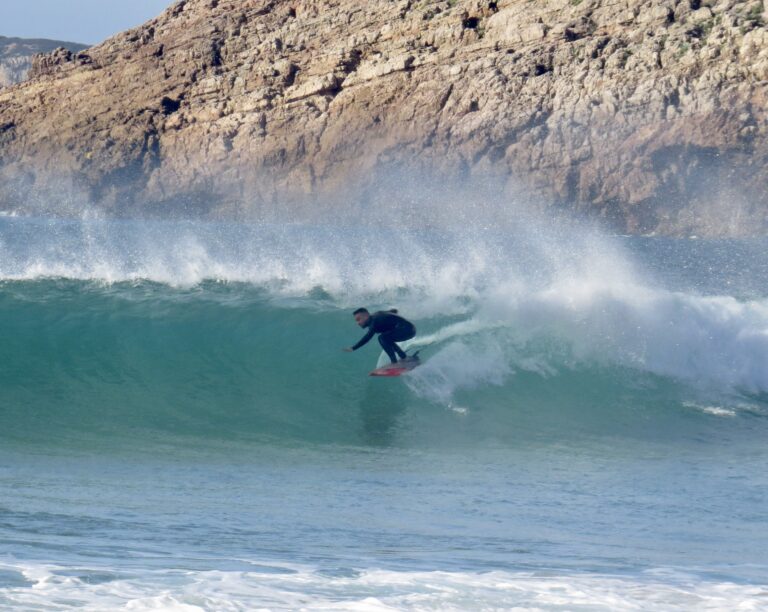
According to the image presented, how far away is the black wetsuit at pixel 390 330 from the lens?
37.4ft

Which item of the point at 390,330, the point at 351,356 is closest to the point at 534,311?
the point at 351,356

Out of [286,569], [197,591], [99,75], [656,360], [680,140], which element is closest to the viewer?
[197,591]

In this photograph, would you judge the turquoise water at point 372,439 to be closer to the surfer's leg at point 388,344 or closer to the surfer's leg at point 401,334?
the surfer's leg at point 388,344

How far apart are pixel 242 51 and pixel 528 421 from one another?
288ft

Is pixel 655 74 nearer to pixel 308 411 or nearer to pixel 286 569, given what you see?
pixel 308 411

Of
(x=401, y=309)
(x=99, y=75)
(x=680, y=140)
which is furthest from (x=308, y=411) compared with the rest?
(x=99, y=75)

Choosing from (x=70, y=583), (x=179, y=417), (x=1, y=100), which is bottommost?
(x=70, y=583)

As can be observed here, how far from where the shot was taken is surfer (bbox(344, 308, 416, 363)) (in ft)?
37.2

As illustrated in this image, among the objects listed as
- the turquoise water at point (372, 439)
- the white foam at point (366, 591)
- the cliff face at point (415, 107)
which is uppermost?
the cliff face at point (415, 107)

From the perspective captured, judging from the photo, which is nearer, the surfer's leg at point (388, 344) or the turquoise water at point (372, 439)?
the turquoise water at point (372, 439)

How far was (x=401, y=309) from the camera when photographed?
14.6 metres

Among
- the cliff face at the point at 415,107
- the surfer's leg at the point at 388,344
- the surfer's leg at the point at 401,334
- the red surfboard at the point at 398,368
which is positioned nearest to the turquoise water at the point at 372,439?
the red surfboard at the point at 398,368

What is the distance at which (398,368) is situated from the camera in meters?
11.5

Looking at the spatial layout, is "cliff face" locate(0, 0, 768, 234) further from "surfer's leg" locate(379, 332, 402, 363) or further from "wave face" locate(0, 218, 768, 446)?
"surfer's leg" locate(379, 332, 402, 363)
